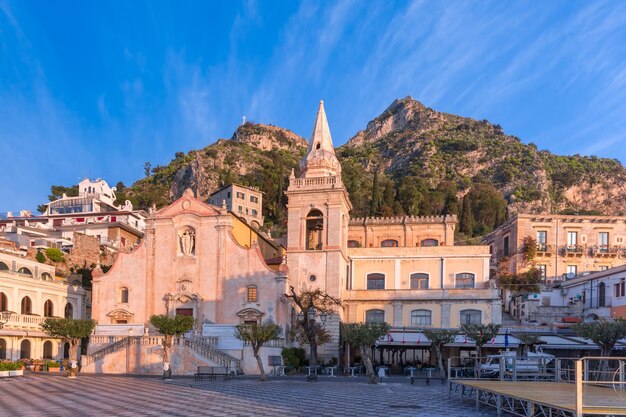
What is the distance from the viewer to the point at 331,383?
3466 cm

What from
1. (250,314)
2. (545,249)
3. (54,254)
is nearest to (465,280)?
(545,249)

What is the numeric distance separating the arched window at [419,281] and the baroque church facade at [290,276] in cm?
9

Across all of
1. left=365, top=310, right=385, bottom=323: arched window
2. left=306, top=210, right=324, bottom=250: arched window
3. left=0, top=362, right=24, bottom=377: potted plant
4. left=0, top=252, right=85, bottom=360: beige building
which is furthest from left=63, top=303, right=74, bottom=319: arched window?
left=365, top=310, right=385, bottom=323: arched window

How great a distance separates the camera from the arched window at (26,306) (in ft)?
166

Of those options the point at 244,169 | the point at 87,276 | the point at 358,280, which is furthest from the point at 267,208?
the point at 358,280

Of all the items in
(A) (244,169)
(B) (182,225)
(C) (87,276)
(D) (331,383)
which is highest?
(A) (244,169)

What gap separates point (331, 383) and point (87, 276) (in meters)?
39.5

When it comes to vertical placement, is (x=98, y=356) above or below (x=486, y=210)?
below

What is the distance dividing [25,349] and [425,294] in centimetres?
3247

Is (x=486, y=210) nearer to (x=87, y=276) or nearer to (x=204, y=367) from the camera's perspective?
(x=87, y=276)

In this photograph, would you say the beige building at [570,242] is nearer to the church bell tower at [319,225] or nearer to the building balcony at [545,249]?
the building balcony at [545,249]

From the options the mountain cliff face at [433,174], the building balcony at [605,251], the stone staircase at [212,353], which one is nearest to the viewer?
the stone staircase at [212,353]

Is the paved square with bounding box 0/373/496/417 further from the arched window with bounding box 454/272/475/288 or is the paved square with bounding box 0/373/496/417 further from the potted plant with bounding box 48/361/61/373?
the arched window with bounding box 454/272/475/288

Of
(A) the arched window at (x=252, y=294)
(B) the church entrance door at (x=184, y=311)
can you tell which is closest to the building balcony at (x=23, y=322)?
(B) the church entrance door at (x=184, y=311)
